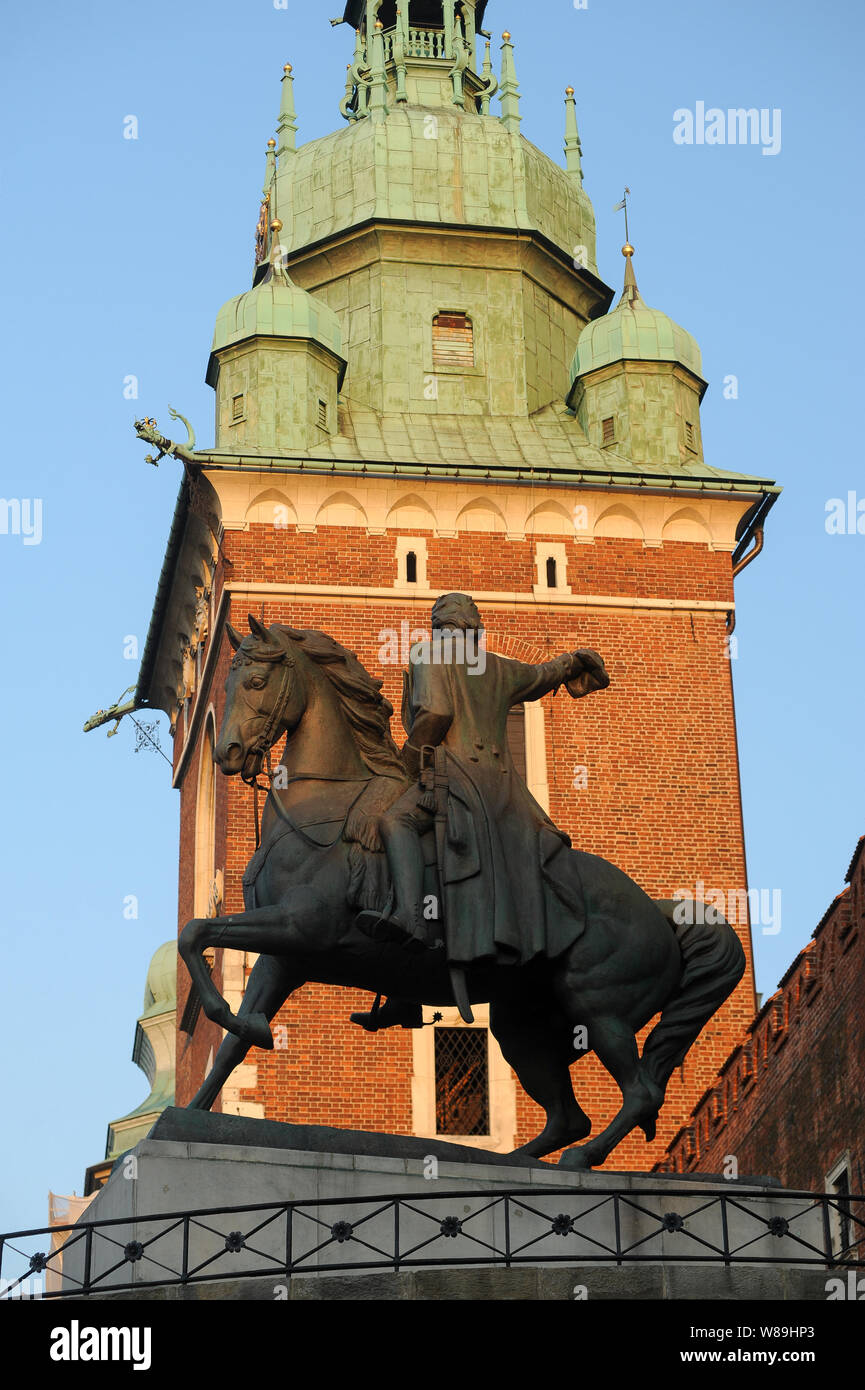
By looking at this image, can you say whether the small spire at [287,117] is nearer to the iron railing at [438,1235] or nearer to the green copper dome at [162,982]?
the green copper dome at [162,982]

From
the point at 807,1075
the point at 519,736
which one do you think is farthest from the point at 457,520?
the point at 807,1075

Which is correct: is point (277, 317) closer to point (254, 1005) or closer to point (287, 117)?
point (287, 117)

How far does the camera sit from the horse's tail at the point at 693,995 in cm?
1745

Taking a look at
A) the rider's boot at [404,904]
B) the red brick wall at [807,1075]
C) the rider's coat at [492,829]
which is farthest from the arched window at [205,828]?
the rider's boot at [404,904]

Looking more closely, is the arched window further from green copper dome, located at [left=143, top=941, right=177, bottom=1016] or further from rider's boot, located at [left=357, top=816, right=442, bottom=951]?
rider's boot, located at [left=357, top=816, right=442, bottom=951]

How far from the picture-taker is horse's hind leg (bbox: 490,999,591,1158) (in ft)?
57.8

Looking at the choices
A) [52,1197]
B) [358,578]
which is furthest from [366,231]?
[52,1197]

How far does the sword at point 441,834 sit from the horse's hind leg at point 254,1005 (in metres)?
0.96

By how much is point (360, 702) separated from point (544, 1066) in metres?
A: 2.58

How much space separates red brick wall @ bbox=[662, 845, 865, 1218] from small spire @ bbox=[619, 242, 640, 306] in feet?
45.1

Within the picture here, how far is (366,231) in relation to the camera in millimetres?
41188

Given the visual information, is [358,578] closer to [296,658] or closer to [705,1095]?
[705,1095]
